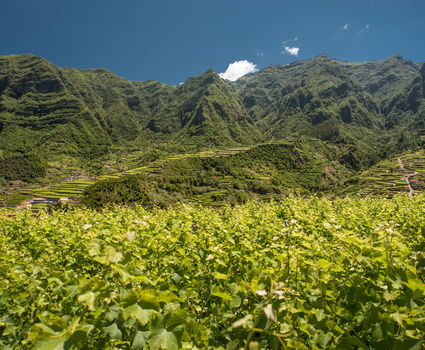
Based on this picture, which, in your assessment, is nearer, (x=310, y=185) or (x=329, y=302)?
(x=329, y=302)

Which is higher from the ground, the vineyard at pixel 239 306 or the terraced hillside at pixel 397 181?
the vineyard at pixel 239 306

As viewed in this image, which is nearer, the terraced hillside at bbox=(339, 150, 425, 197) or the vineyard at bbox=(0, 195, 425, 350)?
the vineyard at bbox=(0, 195, 425, 350)

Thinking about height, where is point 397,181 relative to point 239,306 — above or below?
below

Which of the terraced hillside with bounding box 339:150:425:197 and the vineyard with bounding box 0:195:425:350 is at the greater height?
the vineyard with bounding box 0:195:425:350

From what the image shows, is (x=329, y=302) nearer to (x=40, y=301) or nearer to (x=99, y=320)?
(x=99, y=320)

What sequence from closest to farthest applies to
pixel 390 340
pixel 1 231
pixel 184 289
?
pixel 390 340 → pixel 184 289 → pixel 1 231

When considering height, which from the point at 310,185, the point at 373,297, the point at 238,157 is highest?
the point at 238,157

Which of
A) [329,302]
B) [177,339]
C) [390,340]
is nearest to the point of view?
[177,339]

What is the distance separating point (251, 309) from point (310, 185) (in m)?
148

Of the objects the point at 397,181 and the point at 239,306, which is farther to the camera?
the point at 397,181

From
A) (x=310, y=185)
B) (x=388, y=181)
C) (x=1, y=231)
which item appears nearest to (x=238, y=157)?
(x=310, y=185)

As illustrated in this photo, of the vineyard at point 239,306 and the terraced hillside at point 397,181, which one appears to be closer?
the vineyard at point 239,306

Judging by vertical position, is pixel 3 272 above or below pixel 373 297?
above

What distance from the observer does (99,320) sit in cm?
190
